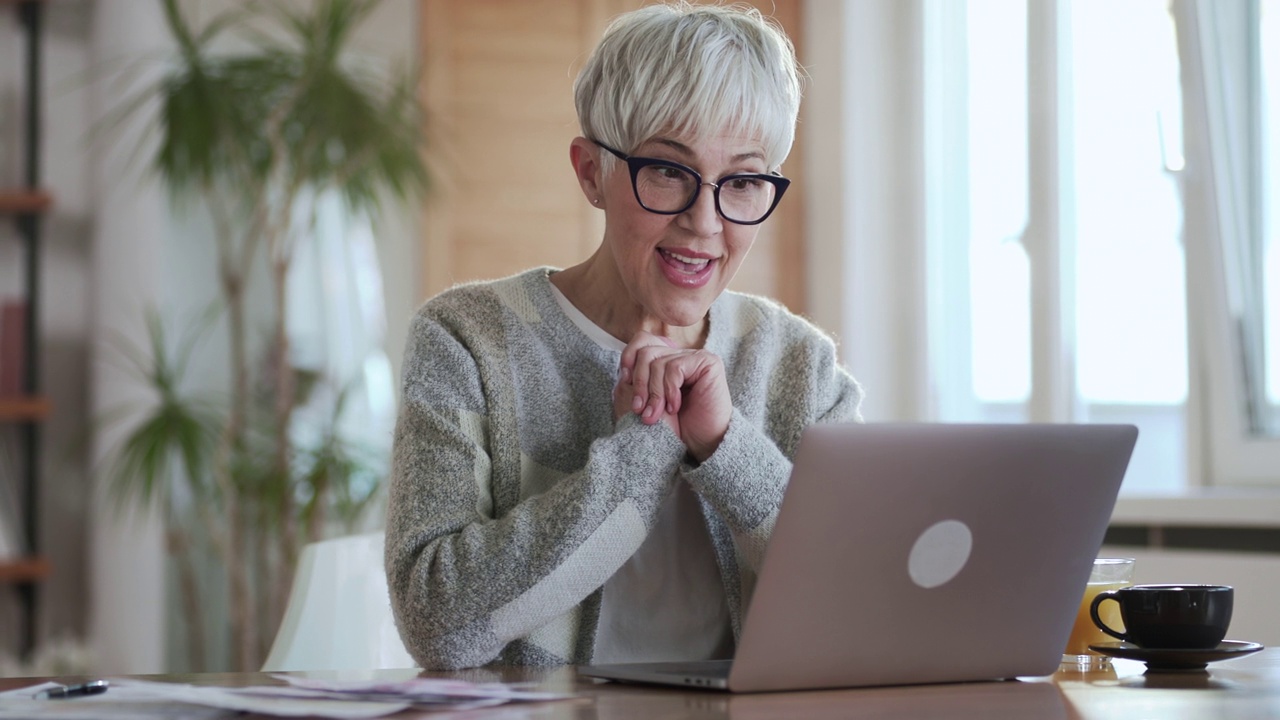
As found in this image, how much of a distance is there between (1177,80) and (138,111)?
8.36 ft

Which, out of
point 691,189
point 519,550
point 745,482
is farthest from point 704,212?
point 519,550

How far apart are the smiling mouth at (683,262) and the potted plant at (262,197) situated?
2169 millimetres

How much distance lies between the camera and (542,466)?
5.01 ft

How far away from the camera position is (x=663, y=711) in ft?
3.21

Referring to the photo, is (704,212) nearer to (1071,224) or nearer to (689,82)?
(689,82)

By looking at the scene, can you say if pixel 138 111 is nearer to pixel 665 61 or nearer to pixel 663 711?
pixel 665 61

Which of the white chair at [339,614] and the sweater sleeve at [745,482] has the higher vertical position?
the sweater sleeve at [745,482]

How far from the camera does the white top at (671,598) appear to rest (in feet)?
4.99

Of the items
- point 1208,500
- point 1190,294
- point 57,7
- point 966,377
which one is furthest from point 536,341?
point 57,7

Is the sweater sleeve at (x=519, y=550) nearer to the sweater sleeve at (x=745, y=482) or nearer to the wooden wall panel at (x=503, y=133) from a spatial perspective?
the sweater sleeve at (x=745, y=482)

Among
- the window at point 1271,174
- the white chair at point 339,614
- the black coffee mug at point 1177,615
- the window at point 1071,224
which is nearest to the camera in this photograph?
the black coffee mug at point 1177,615

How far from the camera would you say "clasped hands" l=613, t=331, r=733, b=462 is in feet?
4.35

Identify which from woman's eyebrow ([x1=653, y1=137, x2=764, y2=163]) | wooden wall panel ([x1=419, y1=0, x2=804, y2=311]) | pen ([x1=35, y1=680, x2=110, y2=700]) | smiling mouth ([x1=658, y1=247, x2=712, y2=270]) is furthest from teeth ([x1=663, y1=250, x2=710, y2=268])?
wooden wall panel ([x1=419, y1=0, x2=804, y2=311])

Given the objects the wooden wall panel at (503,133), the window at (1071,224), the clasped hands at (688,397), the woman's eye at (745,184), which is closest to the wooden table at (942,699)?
the clasped hands at (688,397)
